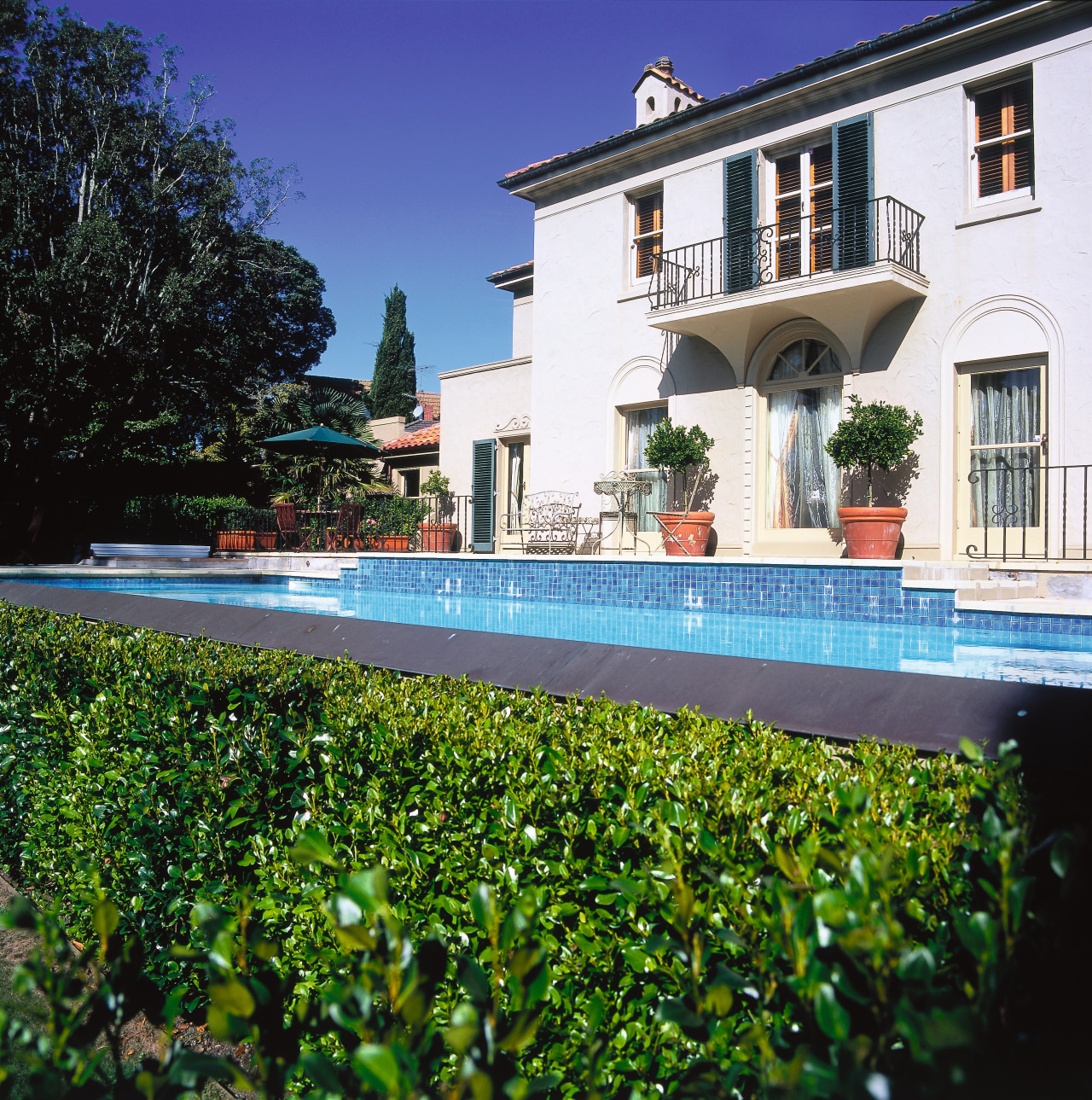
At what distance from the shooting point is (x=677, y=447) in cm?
1297

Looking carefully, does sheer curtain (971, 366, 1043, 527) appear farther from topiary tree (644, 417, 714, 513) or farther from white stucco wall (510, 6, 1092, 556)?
topiary tree (644, 417, 714, 513)

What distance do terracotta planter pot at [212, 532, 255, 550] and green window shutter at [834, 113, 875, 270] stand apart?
13.7 metres

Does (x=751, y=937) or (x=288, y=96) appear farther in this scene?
(x=288, y=96)

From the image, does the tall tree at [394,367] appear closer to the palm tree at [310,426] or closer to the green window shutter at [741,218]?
the palm tree at [310,426]

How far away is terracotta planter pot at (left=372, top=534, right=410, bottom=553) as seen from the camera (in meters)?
17.3

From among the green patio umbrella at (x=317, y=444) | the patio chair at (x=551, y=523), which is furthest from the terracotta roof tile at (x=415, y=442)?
the patio chair at (x=551, y=523)

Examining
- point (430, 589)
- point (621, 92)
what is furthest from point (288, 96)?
point (430, 589)

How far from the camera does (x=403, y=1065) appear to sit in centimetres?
83

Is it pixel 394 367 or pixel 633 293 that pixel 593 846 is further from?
pixel 394 367

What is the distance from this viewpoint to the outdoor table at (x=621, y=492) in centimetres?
1379

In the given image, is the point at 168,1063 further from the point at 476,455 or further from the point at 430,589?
the point at 476,455

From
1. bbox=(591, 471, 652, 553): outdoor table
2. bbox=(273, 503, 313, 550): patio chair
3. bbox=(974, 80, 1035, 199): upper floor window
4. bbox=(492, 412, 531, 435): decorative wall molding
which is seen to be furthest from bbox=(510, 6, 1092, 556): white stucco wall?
bbox=(273, 503, 313, 550): patio chair

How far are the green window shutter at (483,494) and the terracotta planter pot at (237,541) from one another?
18.3 feet

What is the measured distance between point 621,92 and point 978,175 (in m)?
6.93
